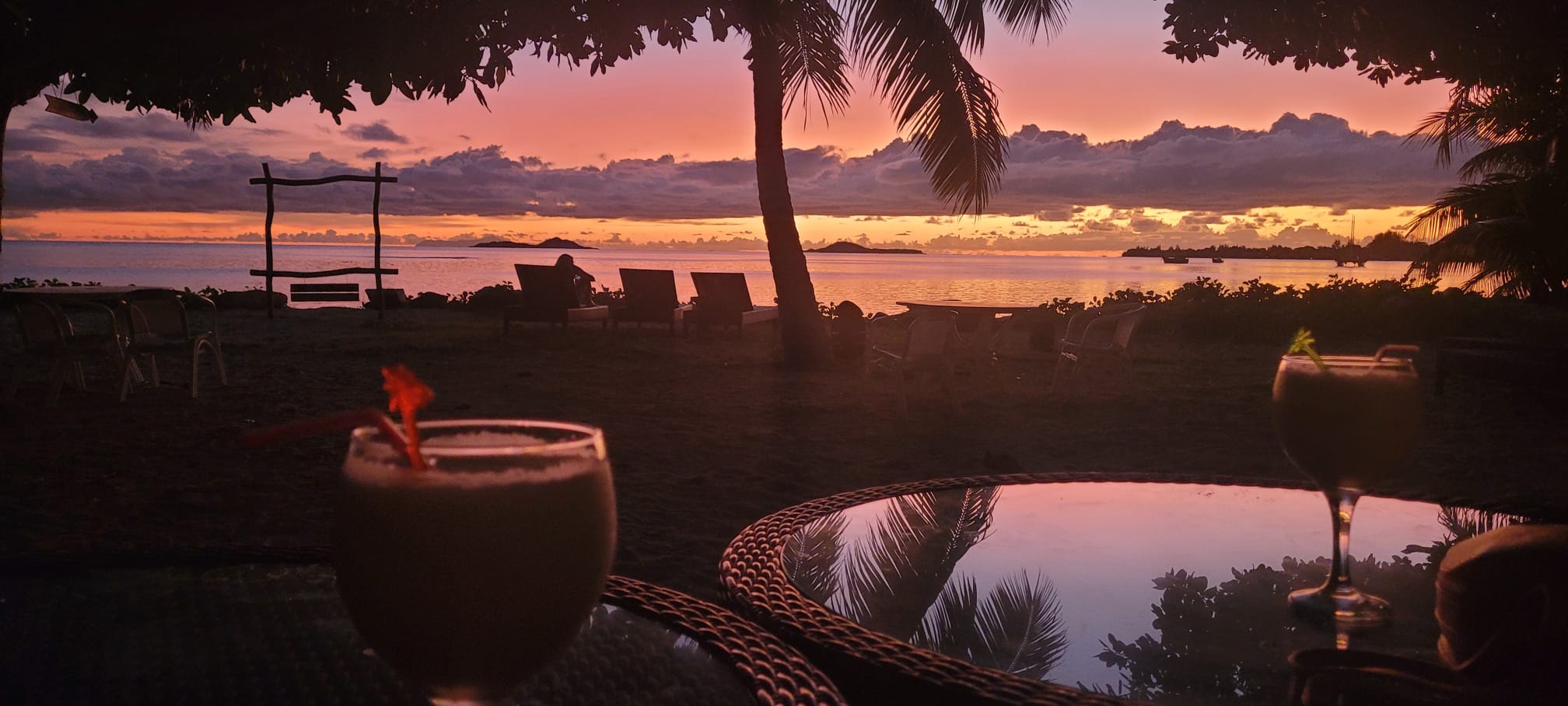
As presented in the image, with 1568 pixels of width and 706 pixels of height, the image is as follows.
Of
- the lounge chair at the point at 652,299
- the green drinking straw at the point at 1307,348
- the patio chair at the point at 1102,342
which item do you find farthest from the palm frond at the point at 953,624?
the lounge chair at the point at 652,299

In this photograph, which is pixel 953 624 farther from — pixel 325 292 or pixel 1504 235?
pixel 325 292

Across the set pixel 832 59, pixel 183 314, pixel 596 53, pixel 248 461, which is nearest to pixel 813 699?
pixel 248 461

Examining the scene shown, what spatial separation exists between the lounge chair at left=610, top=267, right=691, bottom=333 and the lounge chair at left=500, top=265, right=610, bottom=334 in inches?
35.5

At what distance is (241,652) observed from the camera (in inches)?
34.4

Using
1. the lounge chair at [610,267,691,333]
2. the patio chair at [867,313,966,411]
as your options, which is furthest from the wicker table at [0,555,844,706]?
the lounge chair at [610,267,691,333]

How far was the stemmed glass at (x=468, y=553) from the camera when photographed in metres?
0.62

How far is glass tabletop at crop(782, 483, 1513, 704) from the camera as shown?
1021 millimetres

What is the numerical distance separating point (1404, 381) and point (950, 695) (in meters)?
0.71

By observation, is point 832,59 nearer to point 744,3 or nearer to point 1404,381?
point 744,3

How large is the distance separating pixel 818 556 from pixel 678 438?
6096mm

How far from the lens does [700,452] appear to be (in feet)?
22.3

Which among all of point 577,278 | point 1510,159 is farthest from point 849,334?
point 1510,159

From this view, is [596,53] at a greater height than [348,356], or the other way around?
[596,53]

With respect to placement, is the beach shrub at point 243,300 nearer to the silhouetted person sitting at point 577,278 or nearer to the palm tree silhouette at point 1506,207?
the silhouetted person sitting at point 577,278
